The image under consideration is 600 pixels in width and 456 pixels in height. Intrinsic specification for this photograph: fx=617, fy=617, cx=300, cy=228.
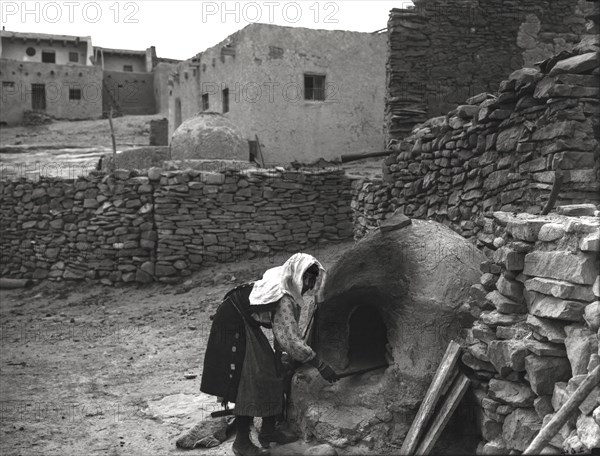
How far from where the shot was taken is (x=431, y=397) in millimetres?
4023

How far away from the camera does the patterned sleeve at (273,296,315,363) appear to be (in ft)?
14.4

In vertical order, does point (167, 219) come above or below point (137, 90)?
below

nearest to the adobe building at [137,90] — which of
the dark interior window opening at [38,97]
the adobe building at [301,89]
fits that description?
the dark interior window opening at [38,97]

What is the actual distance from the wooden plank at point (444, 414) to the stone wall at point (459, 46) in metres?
6.52

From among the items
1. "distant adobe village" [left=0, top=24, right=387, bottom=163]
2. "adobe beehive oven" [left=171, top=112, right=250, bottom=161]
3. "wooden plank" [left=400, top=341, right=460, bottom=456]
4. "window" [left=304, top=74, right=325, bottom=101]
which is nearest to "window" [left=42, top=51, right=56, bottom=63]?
"distant adobe village" [left=0, top=24, right=387, bottom=163]

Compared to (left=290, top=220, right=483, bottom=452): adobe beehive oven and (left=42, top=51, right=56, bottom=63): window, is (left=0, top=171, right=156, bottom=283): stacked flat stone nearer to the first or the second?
(left=290, top=220, right=483, bottom=452): adobe beehive oven

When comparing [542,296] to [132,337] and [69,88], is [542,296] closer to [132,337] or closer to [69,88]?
[132,337]

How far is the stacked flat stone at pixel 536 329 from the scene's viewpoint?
3088mm

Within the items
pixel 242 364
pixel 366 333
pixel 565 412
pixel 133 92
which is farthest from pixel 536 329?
pixel 133 92

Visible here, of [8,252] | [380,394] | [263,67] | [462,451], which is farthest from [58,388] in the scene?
[263,67]

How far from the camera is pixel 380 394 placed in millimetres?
4418

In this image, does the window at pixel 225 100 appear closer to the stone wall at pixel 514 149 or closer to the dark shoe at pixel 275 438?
the stone wall at pixel 514 149

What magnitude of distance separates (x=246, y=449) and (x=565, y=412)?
240 centimetres

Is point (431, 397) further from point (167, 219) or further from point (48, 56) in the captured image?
point (48, 56)
